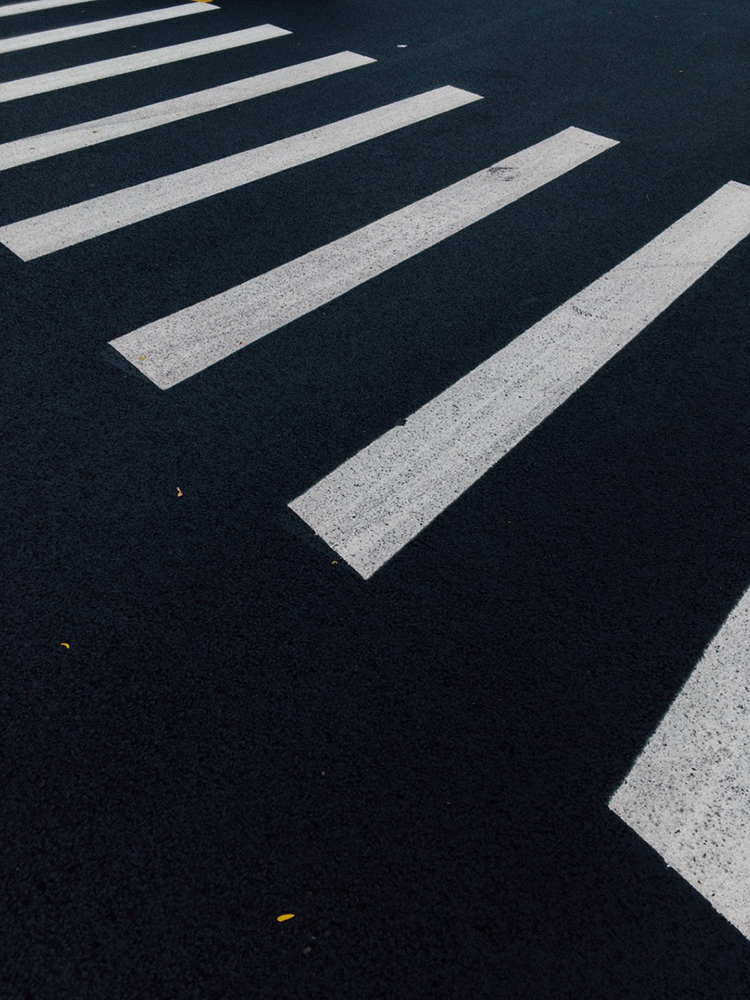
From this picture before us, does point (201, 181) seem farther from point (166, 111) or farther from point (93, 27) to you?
point (93, 27)

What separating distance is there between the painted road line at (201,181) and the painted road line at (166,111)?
1.08 meters

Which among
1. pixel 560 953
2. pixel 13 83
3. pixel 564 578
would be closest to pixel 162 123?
pixel 13 83

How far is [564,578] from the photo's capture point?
3453 millimetres

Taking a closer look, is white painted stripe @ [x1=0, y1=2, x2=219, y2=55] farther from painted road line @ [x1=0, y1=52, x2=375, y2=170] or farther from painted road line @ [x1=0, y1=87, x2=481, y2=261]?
painted road line @ [x1=0, y1=87, x2=481, y2=261]

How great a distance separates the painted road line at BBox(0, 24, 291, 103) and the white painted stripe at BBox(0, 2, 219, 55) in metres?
1.02

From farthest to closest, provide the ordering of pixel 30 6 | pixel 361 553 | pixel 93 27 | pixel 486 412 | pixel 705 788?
pixel 30 6 → pixel 93 27 → pixel 486 412 → pixel 361 553 → pixel 705 788

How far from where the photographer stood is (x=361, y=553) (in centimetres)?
351

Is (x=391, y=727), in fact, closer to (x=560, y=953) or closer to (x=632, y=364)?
(x=560, y=953)

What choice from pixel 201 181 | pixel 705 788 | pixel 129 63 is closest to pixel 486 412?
pixel 705 788

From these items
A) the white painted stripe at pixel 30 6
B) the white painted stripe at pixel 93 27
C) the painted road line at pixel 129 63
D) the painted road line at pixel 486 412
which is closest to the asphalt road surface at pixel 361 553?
the painted road line at pixel 486 412

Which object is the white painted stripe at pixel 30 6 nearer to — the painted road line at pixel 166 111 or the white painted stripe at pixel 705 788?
the painted road line at pixel 166 111

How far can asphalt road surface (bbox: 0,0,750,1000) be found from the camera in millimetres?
2412

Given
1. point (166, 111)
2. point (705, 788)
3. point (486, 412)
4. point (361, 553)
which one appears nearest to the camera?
point (705, 788)

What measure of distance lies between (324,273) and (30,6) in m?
7.93
